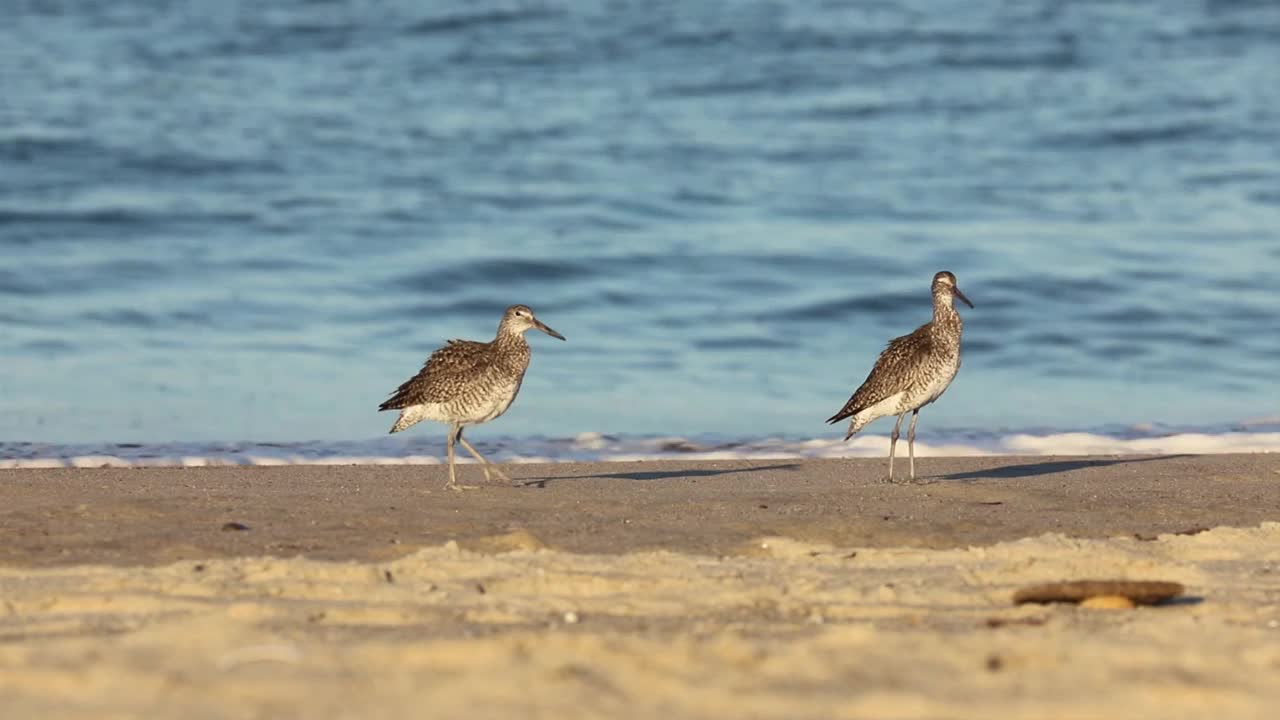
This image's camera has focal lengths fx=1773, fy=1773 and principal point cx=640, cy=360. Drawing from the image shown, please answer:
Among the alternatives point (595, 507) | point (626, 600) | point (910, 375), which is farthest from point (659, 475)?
point (626, 600)

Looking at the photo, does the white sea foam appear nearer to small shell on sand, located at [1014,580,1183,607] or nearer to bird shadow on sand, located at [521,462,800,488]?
bird shadow on sand, located at [521,462,800,488]

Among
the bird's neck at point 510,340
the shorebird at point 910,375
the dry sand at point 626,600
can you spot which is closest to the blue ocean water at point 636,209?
the bird's neck at point 510,340

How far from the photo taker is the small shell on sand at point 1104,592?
653cm

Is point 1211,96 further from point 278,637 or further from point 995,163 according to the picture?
point 278,637

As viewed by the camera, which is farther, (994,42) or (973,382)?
(994,42)

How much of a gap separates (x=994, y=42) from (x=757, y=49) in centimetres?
535

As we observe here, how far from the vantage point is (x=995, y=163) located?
101 ft

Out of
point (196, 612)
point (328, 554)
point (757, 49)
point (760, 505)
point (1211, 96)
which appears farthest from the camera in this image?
point (757, 49)

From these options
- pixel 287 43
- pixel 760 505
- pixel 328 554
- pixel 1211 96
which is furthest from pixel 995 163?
pixel 328 554

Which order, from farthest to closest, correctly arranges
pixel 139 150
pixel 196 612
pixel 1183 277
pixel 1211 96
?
pixel 1211 96 < pixel 139 150 < pixel 1183 277 < pixel 196 612

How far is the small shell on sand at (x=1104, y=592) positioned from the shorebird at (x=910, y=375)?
4.89 meters

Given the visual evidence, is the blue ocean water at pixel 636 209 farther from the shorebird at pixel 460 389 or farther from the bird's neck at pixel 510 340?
the shorebird at pixel 460 389

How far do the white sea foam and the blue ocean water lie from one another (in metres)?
0.37

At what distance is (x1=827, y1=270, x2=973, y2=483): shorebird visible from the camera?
1172 cm
